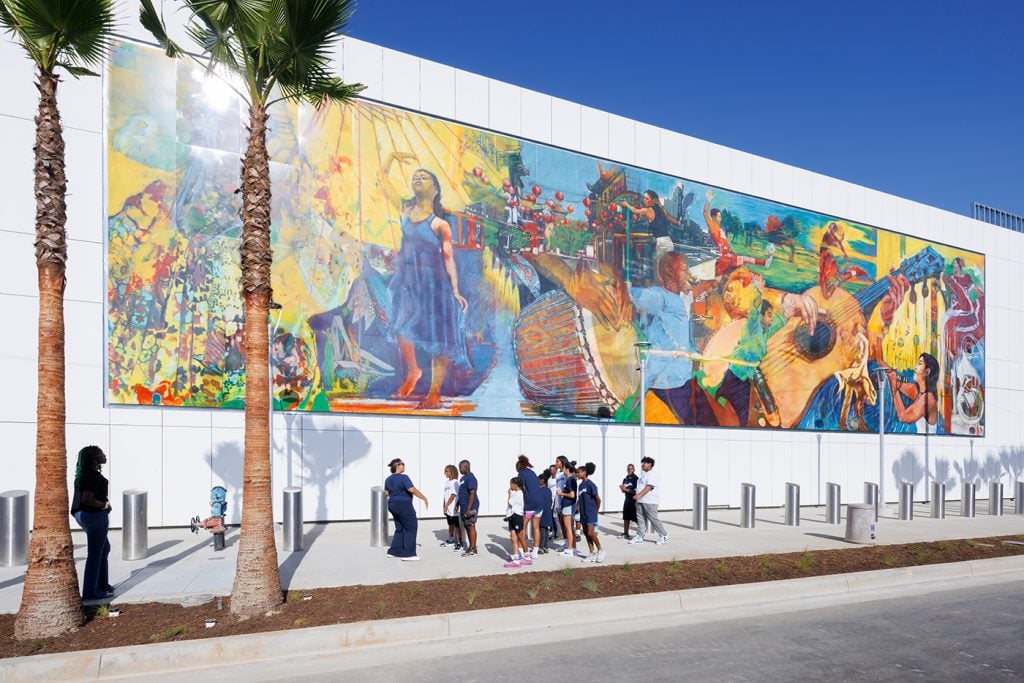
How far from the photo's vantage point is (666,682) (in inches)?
275

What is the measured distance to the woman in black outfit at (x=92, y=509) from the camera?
9.25 m

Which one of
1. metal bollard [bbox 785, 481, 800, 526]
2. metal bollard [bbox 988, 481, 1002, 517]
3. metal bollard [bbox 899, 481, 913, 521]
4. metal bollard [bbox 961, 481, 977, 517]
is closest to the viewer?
metal bollard [bbox 785, 481, 800, 526]

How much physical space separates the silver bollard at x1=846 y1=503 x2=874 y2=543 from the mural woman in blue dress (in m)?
9.86

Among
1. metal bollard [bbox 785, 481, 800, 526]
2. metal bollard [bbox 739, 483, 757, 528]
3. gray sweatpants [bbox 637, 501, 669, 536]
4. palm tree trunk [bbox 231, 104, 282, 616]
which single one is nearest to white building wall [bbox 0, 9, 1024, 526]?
metal bollard [bbox 785, 481, 800, 526]

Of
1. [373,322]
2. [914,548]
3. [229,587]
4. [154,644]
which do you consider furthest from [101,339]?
[914,548]

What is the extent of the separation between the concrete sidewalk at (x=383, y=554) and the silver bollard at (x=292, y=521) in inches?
8.2

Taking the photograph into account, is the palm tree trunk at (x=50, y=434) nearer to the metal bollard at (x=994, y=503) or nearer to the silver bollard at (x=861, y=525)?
the silver bollard at (x=861, y=525)

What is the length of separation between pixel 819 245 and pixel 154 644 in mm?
26307

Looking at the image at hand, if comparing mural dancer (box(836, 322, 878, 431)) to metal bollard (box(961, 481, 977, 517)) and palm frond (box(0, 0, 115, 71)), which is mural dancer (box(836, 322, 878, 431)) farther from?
palm frond (box(0, 0, 115, 71))

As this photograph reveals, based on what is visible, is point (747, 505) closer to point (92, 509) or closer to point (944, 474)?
point (92, 509)

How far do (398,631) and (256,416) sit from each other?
297 centimetres

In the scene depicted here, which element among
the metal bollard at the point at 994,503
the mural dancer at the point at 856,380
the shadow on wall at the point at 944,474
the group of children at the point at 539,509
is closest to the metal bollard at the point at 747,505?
the group of children at the point at 539,509

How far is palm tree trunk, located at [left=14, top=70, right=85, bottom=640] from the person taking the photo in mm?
7910

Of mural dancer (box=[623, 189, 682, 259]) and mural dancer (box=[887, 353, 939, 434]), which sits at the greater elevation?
mural dancer (box=[623, 189, 682, 259])
